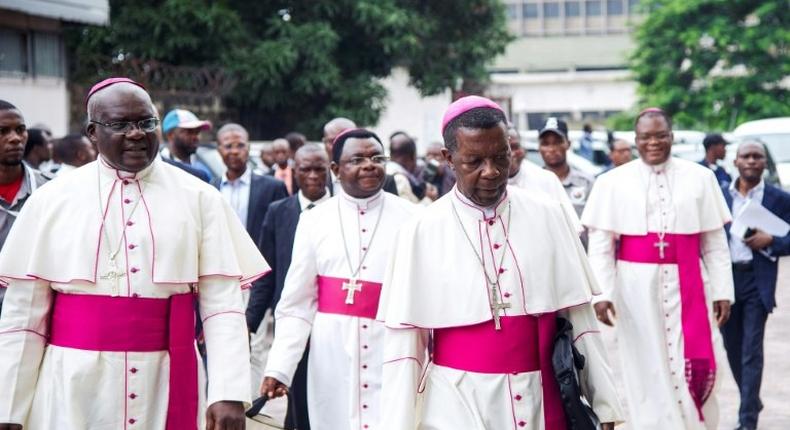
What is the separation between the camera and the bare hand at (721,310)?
8.06 metres

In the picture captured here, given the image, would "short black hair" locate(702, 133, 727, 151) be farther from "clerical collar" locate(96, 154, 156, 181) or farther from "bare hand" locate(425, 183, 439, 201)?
"clerical collar" locate(96, 154, 156, 181)

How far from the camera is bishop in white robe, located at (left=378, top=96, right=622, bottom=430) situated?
4.75 meters

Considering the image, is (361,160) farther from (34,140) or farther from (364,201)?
(34,140)

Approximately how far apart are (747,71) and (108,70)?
25.6 metres

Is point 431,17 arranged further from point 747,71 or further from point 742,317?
point 742,317

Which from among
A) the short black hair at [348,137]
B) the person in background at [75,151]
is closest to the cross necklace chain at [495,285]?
the short black hair at [348,137]

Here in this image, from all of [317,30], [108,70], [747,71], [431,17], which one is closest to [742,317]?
[108,70]

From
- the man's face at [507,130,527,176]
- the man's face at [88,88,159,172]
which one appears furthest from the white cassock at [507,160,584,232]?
the man's face at [88,88,159,172]

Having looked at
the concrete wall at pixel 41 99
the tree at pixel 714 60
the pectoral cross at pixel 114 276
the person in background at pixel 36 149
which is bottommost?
the pectoral cross at pixel 114 276

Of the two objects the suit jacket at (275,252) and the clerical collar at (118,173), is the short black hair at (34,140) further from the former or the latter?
the clerical collar at (118,173)

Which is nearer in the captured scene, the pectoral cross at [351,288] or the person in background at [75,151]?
the pectoral cross at [351,288]

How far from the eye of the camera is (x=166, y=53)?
988 inches

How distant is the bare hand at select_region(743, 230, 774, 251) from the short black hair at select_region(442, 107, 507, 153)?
4.83 m

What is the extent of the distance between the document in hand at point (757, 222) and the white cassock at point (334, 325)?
3.51 metres
